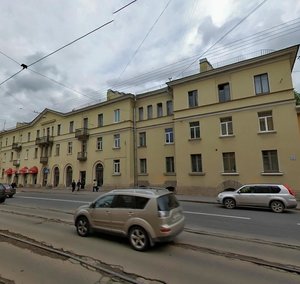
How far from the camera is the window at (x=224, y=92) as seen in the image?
22562mm

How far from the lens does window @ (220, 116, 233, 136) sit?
22.1 meters

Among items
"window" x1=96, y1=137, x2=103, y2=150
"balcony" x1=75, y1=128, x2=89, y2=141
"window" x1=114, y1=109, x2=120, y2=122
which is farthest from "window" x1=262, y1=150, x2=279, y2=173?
"balcony" x1=75, y1=128, x2=89, y2=141

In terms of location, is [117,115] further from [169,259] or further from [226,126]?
[169,259]

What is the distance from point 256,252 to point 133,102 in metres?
26.0

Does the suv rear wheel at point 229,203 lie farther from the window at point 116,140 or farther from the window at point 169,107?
the window at point 116,140

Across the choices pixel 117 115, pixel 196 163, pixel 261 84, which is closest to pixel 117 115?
pixel 117 115

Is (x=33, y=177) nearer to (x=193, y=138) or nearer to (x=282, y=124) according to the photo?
(x=193, y=138)

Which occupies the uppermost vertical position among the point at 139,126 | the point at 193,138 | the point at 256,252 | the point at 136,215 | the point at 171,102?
the point at 171,102

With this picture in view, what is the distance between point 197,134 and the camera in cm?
2394

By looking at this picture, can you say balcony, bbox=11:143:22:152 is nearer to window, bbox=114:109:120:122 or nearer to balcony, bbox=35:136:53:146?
balcony, bbox=35:136:53:146

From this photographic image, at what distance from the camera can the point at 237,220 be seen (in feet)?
35.5

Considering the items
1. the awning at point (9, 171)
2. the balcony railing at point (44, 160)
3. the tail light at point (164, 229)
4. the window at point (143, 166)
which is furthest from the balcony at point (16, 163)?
the tail light at point (164, 229)

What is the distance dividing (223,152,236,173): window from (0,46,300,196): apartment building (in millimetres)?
88

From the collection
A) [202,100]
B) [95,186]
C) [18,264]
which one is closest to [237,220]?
[18,264]
